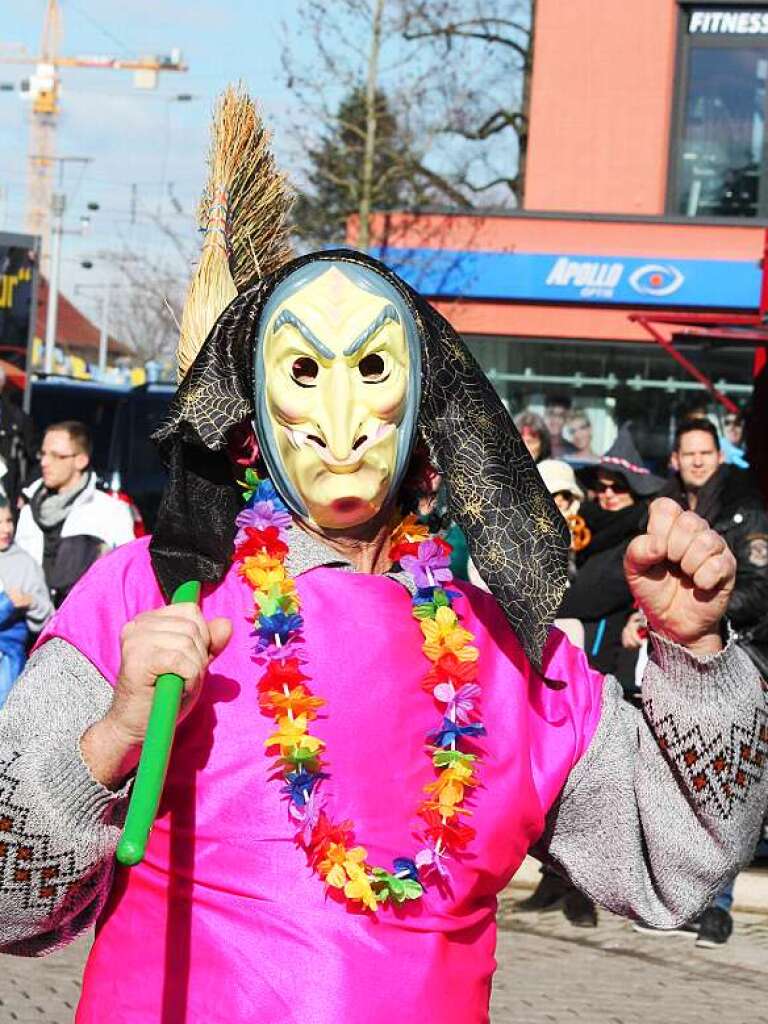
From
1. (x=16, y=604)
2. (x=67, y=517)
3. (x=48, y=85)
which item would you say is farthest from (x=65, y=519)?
(x=48, y=85)

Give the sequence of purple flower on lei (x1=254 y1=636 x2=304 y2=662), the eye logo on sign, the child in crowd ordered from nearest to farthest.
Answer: purple flower on lei (x1=254 y1=636 x2=304 y2=662)
the child in crowd
the eye logo on sign

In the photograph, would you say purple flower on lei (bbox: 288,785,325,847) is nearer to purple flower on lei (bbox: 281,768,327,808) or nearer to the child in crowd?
purple flower on lei (bbox: 281,768,327,808)

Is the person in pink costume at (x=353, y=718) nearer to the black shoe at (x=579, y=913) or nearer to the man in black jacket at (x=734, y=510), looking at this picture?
the man in black jacket at (x=734, y=510)

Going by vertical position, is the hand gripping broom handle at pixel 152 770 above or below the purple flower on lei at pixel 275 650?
below

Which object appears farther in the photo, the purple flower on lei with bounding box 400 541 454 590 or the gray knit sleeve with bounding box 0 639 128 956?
the purple flower on lei with bounding box 400 541 454 590

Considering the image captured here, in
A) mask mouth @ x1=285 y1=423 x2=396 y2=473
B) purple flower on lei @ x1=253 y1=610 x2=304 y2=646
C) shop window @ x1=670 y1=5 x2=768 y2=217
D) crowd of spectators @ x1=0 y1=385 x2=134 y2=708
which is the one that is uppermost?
shop window @ x1=670 y1=5 x2=768 y2=217

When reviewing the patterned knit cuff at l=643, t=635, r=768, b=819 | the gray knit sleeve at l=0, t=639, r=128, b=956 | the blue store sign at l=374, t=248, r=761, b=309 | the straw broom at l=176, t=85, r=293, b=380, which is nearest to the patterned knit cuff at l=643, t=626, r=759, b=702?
the patterned knit cuff at l=643, t=635, r=768, b=819

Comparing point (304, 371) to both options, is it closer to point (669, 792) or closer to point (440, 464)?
point (440, 464)

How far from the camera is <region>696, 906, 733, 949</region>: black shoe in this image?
283 inches

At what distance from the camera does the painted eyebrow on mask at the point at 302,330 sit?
268 centimetres

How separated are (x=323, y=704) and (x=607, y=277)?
57.7ft

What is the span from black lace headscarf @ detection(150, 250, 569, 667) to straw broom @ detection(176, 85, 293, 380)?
241 millimetres

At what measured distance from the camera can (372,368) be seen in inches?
108

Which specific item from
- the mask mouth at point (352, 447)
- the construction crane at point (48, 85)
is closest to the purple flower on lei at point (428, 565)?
the mask mouth at point (352, 447)
